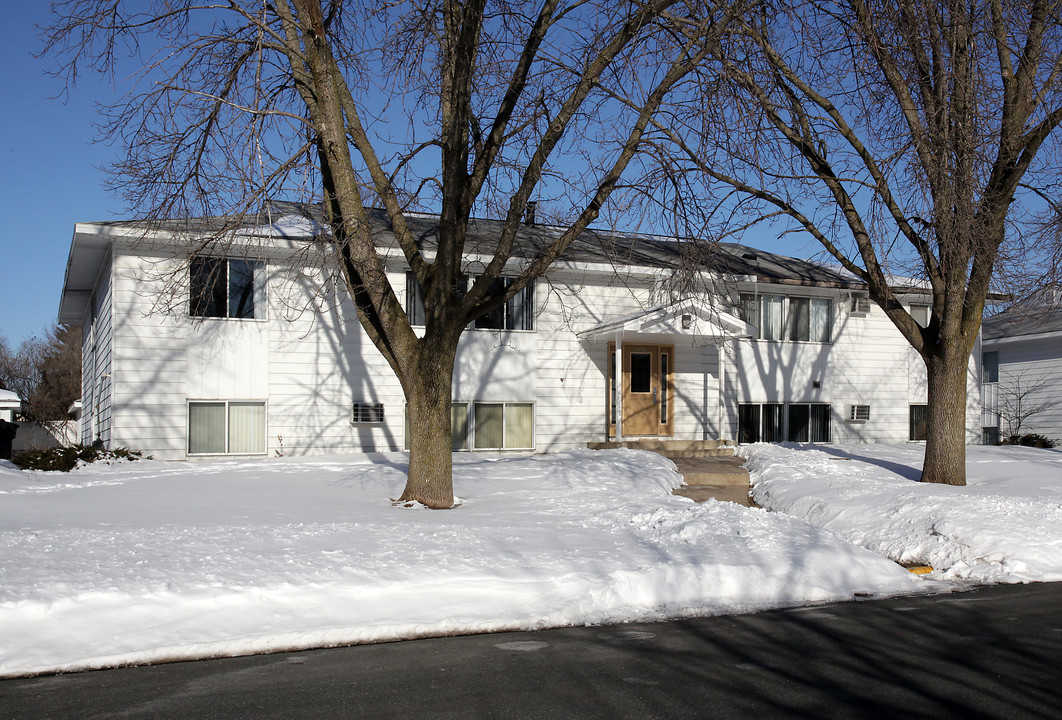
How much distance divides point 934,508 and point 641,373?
30.0ft

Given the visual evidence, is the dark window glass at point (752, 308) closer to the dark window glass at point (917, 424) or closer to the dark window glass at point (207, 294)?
the dark window glass at point (917, 424)

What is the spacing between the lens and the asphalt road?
447 centimetres

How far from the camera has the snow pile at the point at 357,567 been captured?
5801 mm

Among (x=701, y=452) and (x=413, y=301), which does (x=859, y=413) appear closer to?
(x=701, y=452)

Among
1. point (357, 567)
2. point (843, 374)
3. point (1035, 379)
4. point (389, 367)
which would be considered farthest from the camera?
point (1035, 379)

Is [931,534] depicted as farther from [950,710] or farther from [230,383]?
[230,383]

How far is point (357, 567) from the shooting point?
6934mm

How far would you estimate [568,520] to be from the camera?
31.4ft

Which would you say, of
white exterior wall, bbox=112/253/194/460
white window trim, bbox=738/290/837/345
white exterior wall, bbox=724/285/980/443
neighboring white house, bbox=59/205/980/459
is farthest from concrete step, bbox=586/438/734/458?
white exterior wall, bbox=112/253/194/460

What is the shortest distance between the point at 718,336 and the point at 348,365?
748 cm

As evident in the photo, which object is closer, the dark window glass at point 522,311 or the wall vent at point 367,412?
the wall vent at point 367,412

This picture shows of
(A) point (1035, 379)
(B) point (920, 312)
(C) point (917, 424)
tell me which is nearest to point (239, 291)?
(B) point (920, 312)

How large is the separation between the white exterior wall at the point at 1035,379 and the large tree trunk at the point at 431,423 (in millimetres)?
24190

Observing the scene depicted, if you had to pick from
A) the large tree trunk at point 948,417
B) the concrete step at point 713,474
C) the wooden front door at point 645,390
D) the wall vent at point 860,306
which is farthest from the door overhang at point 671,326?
the wall vent at point 860,306
